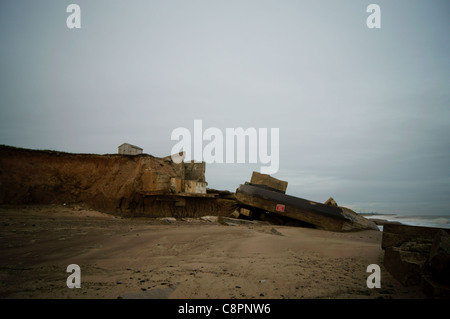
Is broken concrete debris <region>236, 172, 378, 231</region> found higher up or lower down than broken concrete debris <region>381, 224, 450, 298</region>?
lower down

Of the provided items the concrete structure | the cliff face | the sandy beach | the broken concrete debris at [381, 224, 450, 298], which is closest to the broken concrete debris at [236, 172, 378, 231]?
the sandy beach

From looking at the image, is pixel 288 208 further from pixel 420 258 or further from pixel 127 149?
pixel 127 149

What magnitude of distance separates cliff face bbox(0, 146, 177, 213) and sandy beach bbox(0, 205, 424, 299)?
688 centimetres

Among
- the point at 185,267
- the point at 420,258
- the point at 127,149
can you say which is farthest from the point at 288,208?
the point at 127,149

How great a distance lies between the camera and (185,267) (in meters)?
2.52

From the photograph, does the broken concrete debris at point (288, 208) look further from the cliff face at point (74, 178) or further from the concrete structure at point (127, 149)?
the concrete structure at point (127, 149)

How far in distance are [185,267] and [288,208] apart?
5432mm

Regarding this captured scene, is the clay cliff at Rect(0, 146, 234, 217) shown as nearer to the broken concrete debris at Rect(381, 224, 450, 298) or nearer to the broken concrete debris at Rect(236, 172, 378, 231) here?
the broken concrete debris at Rect(236, 172, 378, 231)

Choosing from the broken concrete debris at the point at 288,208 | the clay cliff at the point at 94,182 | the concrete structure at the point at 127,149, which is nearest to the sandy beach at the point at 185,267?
the broken concrete debris at the point at 288,208

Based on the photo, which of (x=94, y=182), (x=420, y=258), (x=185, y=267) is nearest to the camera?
(x=420, y=258)

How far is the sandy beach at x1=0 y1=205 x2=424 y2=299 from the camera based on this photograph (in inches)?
73.4

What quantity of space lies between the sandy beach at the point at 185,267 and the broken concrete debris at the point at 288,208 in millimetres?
3402

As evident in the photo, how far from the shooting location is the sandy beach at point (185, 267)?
1865 millimetres
